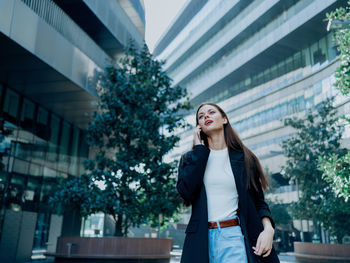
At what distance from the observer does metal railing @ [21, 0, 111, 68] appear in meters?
10.9

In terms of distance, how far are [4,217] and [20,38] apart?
20.0 ft

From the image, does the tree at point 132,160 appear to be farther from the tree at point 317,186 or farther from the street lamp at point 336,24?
the tree at point 317,186

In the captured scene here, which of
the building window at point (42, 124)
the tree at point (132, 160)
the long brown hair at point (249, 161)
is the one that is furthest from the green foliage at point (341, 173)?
the building window at point (42, 124)

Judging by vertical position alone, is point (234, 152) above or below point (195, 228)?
above

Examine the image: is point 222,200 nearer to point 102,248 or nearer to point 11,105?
point 102,248

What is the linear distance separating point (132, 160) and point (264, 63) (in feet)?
122

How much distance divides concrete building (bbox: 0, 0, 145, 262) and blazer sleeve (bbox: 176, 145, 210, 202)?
7.95 m

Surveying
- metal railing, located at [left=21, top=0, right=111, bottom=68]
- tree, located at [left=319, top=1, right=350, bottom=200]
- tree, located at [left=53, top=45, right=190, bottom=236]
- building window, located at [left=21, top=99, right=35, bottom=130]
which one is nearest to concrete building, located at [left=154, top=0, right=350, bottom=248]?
tree, located at [left=53, top=45, right=190, bottom=236]

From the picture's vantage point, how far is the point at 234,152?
2.41 m

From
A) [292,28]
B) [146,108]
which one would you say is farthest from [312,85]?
[146,108]

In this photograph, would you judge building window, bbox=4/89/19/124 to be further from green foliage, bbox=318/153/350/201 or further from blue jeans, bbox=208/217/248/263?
blue jeans, bbox=208/217/248/263

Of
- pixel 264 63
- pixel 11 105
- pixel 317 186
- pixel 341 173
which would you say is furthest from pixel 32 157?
pixel 264 63

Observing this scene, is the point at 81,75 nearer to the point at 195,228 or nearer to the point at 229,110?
the point at 195,228

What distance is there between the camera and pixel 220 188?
7.32 feet
